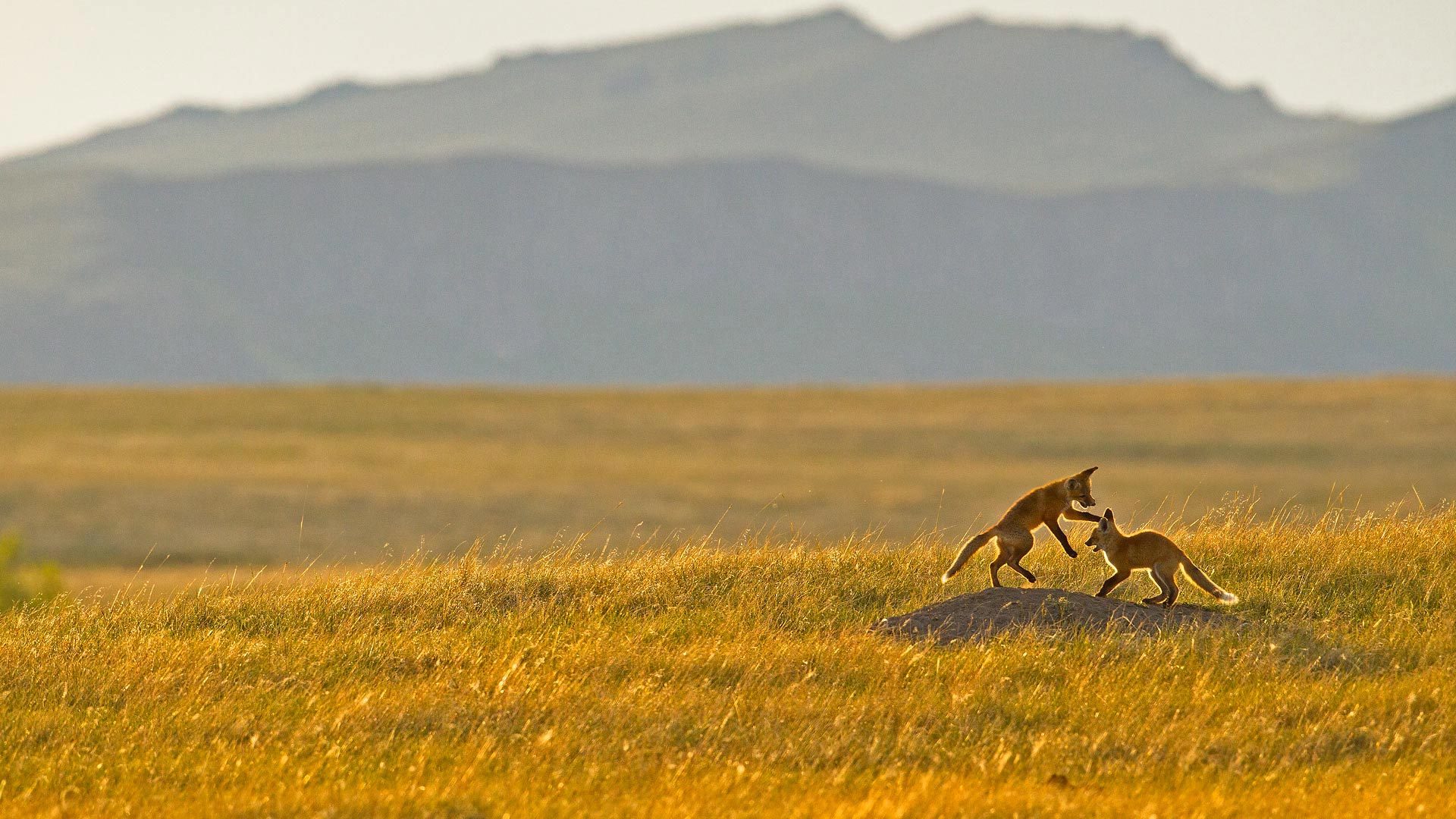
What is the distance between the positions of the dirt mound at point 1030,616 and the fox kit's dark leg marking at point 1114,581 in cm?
6

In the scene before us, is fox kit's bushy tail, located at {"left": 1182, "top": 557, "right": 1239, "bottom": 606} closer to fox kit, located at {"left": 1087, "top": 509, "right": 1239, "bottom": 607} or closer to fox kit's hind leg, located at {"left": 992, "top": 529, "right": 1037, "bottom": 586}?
fox kit, located at {"left": 1087, "top": 509, "right": 1239, "bottom": 607}

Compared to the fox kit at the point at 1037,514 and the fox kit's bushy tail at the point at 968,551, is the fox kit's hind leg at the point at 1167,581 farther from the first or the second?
the fox kit's bushy tail at the point at 968,551

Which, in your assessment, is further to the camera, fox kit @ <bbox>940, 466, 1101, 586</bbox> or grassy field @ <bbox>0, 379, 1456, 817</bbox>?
fox kit @ <bbox>940, 466, 1101, 586</bbox>

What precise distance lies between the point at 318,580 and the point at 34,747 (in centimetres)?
448

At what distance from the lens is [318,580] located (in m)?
14.6

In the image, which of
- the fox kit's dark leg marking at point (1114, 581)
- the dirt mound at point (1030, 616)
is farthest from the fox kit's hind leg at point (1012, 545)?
the fox kit's dark leg marking at point (1114, 581)

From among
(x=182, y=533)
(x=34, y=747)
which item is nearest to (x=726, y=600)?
(x=34, y=747)

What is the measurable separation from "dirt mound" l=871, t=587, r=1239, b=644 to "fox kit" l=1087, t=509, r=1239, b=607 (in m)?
0.18

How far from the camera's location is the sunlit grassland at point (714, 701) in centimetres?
935

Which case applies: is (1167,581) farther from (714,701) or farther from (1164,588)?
(714,701)

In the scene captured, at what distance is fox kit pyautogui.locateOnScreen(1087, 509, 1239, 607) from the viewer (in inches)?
475

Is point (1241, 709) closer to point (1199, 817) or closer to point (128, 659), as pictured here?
point (1199, 817)

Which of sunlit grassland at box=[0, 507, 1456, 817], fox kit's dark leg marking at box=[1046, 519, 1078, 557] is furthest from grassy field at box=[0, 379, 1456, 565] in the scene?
fox kit's dark leg marking at box=[1046, 519, 1078, 557]

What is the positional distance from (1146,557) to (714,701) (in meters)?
3.43
